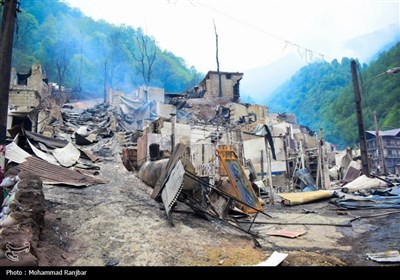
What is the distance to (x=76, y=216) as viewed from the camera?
5508mm

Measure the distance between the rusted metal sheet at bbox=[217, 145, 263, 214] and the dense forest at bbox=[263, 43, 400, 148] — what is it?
24012 mm

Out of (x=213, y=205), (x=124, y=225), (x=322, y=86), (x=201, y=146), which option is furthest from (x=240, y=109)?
(x=322, y=86)

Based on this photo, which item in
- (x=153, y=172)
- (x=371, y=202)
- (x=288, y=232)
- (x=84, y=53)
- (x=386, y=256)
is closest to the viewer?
(x=386, y=256)

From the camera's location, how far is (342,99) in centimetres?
6197

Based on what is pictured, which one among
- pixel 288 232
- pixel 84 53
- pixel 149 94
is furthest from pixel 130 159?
pixel 84 53

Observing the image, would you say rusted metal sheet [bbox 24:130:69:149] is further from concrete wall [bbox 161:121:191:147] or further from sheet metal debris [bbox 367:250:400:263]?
sheet metal debris [bbox 367:250:400:263]

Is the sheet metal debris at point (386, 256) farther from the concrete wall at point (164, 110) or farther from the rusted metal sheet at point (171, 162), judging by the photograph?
the concrete wall at point (164, 110)

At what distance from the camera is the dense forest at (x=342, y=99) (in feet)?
162

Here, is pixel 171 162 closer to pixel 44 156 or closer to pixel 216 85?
pixel 44 156

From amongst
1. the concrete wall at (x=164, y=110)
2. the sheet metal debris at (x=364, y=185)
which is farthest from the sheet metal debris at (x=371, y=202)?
the concrete wall at (x=164, y=110)

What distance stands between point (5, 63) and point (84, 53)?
58427mm

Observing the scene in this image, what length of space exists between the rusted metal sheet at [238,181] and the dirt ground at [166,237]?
0.96m

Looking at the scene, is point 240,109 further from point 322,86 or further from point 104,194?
point 322,86
